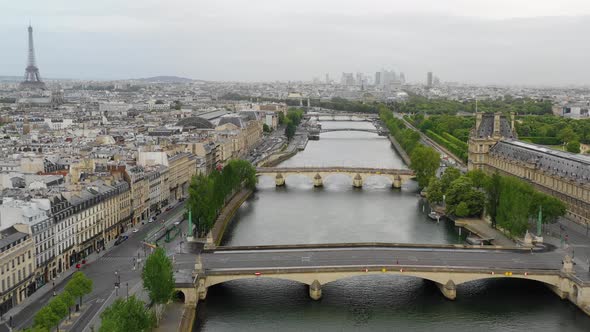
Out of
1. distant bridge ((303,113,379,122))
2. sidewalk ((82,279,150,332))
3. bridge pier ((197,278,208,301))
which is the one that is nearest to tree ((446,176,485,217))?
bridge pier ((197,278,208,301))

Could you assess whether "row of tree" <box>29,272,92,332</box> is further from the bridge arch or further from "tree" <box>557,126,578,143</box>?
Answer: "tree" <box>557,126,578,143</box>

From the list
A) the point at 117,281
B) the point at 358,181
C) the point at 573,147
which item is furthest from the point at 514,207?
the point at 573,147

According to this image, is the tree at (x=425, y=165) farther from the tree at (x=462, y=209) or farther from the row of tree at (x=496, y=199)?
the tree at (x=462, y=209)

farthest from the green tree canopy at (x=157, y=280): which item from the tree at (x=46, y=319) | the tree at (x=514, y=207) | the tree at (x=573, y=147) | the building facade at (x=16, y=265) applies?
the tree at (x=573, y=147)

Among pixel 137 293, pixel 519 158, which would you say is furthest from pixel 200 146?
pixel 137 293

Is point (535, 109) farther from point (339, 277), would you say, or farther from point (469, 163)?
point (339, 277)
